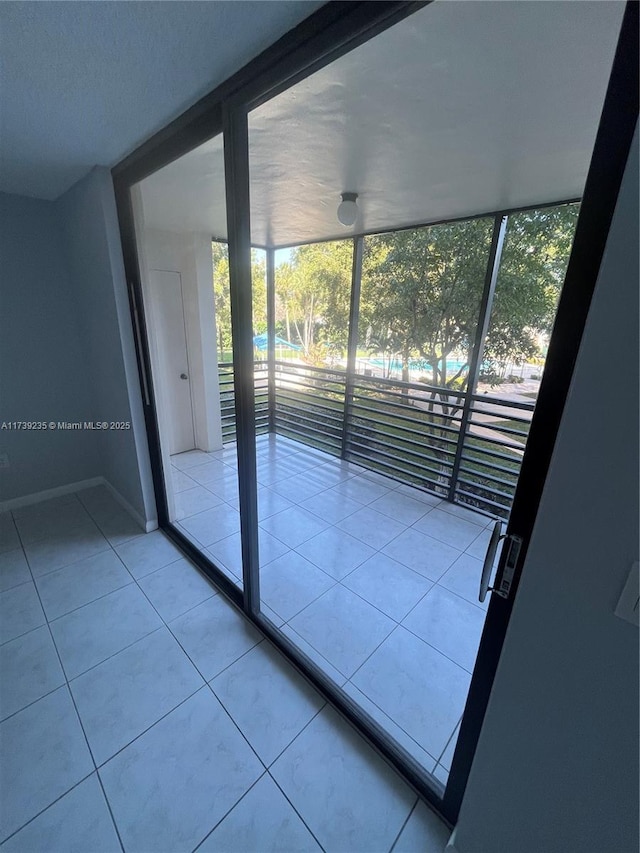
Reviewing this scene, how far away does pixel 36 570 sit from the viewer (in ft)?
6.64

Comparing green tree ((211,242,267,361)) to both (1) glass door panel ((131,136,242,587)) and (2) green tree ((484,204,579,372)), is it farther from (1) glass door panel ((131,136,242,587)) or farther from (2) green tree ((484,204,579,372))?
(2) green tree ((484,204,579,372))

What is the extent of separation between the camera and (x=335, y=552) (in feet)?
7.60

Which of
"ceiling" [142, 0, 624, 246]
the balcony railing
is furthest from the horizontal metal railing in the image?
"ceiling" [142, 0, 624, 246]

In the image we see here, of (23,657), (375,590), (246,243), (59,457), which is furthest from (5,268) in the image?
(375,590)

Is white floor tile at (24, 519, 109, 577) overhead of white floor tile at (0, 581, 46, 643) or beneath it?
overhead

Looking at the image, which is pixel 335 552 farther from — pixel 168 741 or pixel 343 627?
pixel 168 741

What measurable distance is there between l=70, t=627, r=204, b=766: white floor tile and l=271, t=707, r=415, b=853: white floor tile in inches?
20.1

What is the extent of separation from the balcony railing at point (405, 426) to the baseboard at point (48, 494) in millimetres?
1362

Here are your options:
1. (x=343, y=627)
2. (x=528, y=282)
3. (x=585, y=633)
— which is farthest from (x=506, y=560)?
(x=528, y=282)

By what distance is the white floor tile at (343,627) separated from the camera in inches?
63.2

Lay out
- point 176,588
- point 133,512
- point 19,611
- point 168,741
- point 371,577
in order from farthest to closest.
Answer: point 133,512, point 371,577, point 176,588, point 19,611, point 168,741

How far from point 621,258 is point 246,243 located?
3.70ft

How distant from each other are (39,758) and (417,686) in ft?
4.75

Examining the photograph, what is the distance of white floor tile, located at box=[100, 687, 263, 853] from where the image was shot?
1.04 metres
